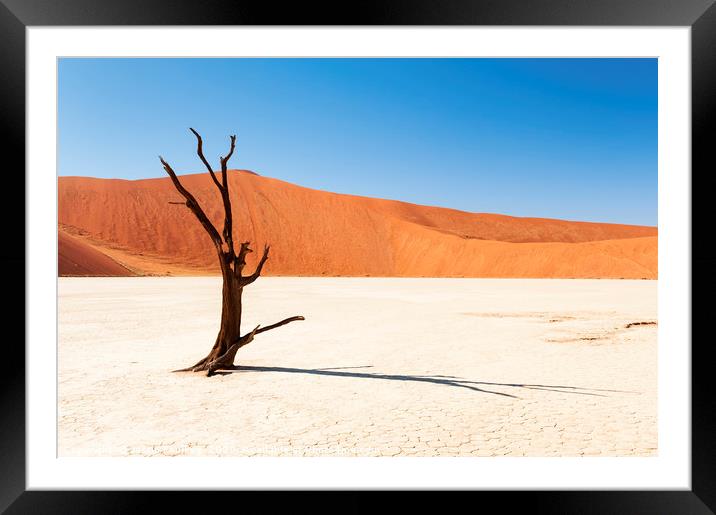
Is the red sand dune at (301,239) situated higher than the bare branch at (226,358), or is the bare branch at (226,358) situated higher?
the red sand dune at (301,239)

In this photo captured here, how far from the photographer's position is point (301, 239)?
3159 inches

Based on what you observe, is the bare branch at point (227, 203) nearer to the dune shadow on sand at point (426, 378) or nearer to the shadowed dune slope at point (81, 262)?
the dune shadow on sand at point (426, 378)

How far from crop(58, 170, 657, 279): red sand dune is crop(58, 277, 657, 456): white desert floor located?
178 feet

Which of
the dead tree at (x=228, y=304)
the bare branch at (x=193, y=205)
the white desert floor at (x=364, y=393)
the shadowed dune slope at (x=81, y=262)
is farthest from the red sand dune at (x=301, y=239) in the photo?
the bare branch at (x=193, y=205)

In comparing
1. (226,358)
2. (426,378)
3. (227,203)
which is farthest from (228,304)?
(426,378)

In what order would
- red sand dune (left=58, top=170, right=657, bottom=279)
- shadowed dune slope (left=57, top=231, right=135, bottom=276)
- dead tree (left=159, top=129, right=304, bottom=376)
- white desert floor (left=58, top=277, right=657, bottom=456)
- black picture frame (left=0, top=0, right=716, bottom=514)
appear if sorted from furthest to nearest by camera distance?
red sand dune (left=58, top=170, right=657, bottom=279)
shadowed dune slope (left=57, top=231, right=135, bottom=276)
dead tree (left=159, top=129, right=304, bottom=376)
white desert floor (left=58, top=277, right=657, bottom=456)
black picture frame (left=0, top=0, right=716, bottom=514)

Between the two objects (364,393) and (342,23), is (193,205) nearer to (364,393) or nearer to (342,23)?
(364,393)

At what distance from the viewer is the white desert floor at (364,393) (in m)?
4.80

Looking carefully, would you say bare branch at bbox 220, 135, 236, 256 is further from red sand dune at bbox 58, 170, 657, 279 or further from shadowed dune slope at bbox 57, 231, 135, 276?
red sand dune at bbox 58, 170, 657, 279

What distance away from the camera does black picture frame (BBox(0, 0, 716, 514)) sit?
3242mm

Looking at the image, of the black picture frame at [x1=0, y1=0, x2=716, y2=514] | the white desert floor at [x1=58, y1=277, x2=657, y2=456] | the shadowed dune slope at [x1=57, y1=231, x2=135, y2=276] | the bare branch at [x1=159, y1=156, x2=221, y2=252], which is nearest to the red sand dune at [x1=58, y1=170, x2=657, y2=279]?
the shadowed dune slope at [x1=57, y1=231, x2=135, y2=276]

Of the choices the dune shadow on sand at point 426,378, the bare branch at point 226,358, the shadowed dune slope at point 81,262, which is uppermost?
the shadowed dune slope at point 81,262

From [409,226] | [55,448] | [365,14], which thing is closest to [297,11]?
[365,14]

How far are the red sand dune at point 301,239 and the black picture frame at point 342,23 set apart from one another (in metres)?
60.3
